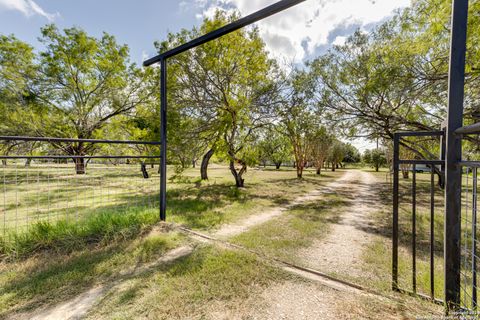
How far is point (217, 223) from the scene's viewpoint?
3877 millimetres

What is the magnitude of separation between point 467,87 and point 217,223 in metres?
7.16

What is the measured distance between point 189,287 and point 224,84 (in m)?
6.63

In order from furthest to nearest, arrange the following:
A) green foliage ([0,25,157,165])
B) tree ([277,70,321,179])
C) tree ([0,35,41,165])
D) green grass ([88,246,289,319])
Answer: green foliage ([0,25,157,165]) → tree ([0,35,41,165]) → tree ([277,70,321,179]) → green grass ([88,246,289,319])

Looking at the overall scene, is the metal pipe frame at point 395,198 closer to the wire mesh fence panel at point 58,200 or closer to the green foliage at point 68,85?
the wire mesh fence panel at point 58,200

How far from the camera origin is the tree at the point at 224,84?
255 inches

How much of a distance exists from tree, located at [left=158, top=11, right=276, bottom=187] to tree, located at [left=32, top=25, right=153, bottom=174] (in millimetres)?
5096

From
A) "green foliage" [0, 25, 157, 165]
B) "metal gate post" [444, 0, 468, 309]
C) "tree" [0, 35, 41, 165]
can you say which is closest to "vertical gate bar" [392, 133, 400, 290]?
"metal gate post" [444, 0, 468, 309]

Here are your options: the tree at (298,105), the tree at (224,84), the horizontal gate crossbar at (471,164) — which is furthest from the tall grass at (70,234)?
the tree at (298,105)

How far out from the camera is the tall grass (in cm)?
242

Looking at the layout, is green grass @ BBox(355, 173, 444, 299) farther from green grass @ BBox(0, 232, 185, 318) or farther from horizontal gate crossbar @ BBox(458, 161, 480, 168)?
green grass @ BBox(0, 232, 185, 318)

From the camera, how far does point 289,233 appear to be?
339 centimetres

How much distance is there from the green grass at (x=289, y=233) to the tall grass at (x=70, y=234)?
1.84 metres

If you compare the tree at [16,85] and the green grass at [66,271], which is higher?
the tree at [16,85]

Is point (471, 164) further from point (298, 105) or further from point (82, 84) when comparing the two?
point (82, 84)
